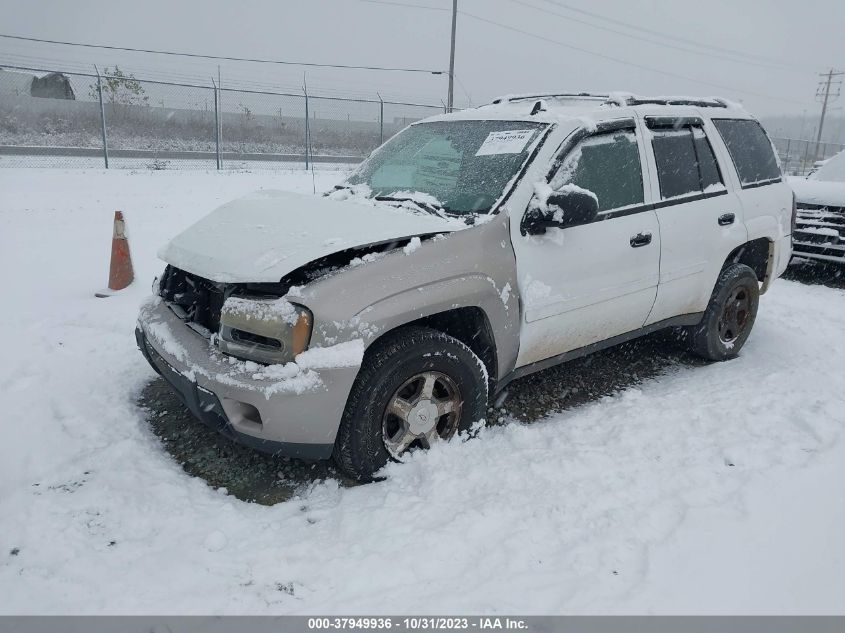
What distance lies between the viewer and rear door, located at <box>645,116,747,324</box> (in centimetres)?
391

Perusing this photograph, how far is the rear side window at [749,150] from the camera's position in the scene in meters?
4.52

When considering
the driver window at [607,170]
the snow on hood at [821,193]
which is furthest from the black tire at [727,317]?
the snow on hood at [821,193]

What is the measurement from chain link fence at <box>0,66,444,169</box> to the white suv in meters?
12.3

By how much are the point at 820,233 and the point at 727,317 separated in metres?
3.71

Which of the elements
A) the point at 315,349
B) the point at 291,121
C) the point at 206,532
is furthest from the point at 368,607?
the point at 291,121

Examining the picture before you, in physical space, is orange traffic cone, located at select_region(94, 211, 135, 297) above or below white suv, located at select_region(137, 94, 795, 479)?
below

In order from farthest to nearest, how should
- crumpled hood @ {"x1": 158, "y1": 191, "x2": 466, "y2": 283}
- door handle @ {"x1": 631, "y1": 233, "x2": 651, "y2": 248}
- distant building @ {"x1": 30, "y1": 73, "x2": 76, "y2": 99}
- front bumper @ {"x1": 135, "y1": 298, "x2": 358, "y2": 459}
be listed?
distant building @ {"x1": 30, "y1": 73, "x2": 76, "y2": 99} < door handle @ {"x1": 631, "y1": 233, "x2": 651, "y2": 248} < crumpled hood @ {"x1": 158, "y1": 191, "x2": 466, "y2": 283} < front bumper @ {"x1": 135, "y1": 298, "x2": 358, "y2": 459}

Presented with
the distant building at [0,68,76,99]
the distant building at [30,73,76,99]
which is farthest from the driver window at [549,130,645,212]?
the distant building at [30,73,76,99]

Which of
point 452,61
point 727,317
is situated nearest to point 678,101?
point 727,317

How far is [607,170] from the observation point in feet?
11.9

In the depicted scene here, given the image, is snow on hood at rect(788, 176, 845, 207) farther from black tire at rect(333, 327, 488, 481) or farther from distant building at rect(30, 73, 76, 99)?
distant building at rect(30, 73, 76, 99)

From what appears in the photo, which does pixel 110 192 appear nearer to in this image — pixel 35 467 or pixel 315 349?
pixel 35 467

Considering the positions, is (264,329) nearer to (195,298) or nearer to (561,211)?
Answer: (195,298)
